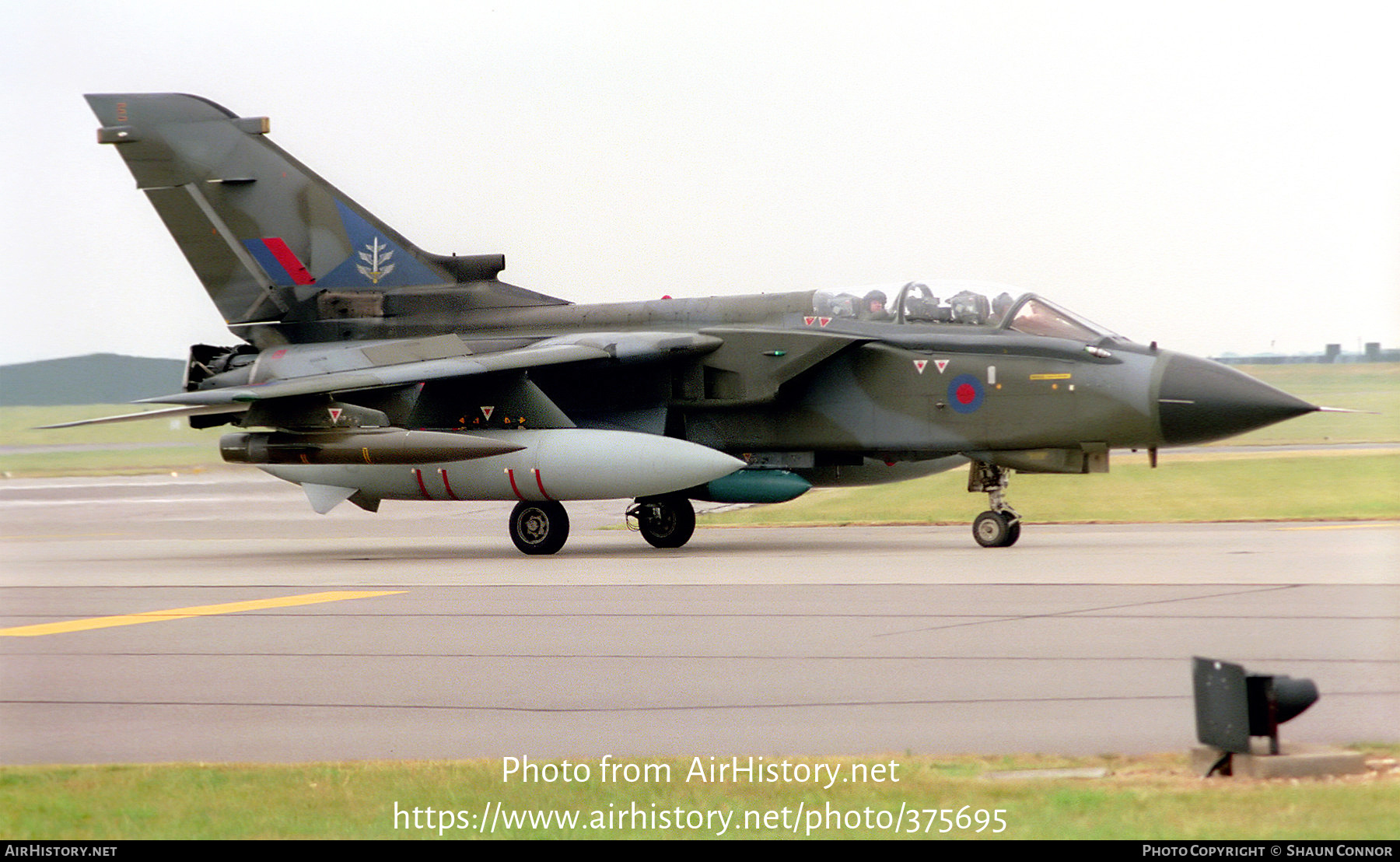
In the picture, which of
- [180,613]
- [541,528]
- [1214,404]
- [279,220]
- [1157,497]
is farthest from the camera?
[1157,497]

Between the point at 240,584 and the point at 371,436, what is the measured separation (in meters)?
2.91

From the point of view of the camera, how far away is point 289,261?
18266 mm

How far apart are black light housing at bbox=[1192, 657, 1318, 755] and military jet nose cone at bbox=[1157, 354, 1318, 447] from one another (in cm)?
926

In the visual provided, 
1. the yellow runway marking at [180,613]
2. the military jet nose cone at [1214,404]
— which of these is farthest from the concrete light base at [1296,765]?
the military jet nose cone at [1214,404]

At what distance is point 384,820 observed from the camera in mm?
5023

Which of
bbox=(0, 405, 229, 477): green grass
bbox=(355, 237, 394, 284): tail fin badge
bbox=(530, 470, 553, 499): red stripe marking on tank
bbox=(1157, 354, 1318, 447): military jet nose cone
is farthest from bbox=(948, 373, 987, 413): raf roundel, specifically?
bbox=(0, 405, 229, 477): green grass

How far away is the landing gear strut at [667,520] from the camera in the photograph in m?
16.8

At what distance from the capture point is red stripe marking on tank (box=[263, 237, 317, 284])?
59.8 feet

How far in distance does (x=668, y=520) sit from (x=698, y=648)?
26.6 ft

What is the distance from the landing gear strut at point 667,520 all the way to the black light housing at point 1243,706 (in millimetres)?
11527

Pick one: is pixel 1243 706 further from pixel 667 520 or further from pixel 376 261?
pixel 376 261

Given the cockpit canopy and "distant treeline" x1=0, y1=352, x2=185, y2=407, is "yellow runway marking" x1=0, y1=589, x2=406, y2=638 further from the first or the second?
the cockpit canopy

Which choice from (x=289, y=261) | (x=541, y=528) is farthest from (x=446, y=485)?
(x=289, y=261)

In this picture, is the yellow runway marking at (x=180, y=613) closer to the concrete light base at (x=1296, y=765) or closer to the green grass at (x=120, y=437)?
the green grass at (x=120, y=437)
